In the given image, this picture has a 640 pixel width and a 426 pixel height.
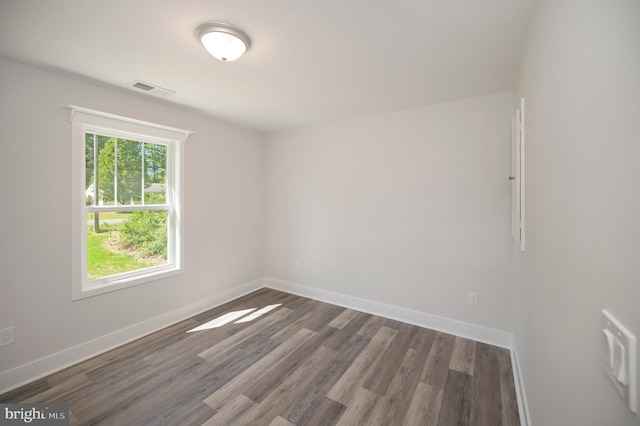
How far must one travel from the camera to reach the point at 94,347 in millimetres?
2441

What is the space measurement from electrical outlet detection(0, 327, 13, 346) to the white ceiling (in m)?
2.01

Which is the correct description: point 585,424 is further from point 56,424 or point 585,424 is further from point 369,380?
point 56,424

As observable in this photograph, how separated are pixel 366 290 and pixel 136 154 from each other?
3.05m

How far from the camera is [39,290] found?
84.8 inches

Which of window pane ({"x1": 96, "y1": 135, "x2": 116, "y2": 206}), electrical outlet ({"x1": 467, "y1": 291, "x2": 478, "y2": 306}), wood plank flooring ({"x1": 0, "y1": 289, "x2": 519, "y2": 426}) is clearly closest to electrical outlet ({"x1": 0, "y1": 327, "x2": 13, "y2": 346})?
wood plank flooring ({"x1": 0, "y1": 289, "x2": 519, "y2": 426})

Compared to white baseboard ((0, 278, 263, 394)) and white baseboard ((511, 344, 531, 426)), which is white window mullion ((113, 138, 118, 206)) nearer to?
white baseboard ((0, 278, 263, 394))

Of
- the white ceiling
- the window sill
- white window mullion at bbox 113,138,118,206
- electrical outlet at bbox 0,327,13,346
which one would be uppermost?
the white ceiling

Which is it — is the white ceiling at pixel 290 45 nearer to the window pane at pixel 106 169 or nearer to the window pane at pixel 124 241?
the window pane at pixel 106 169

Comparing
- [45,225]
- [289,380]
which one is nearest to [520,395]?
[289,380]

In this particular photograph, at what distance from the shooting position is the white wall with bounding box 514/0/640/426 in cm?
50

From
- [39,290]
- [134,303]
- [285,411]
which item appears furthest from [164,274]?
[285,411]

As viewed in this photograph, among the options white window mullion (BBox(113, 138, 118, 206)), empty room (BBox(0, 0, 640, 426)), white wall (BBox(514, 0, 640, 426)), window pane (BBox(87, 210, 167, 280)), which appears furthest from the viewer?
white window mullion (BBox(113, 138, 118, 206))

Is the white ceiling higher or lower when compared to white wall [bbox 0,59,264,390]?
higher

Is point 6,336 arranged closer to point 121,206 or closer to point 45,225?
point 45,225
